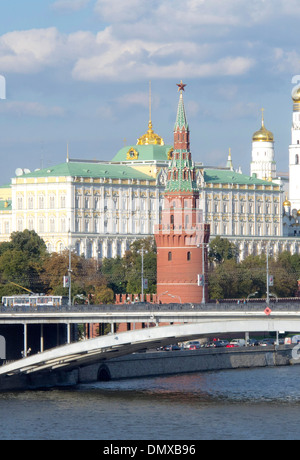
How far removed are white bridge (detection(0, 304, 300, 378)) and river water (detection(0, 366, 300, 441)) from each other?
1.71 meters

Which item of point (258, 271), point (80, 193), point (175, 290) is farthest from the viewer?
point (80, 193)

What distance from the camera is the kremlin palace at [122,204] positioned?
177 m

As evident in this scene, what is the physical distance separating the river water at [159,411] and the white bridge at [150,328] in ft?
5.60

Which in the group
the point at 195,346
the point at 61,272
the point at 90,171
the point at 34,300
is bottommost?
the point at 195,346

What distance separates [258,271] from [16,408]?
68.5 m

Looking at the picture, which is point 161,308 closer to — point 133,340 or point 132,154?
point 133,340

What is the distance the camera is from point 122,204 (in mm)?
182750

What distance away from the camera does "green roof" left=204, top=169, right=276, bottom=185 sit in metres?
191

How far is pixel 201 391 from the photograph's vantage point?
8975cm

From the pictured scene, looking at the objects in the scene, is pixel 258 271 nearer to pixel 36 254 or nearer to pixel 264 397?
pixel 36 254

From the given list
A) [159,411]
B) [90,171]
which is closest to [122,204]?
[90,171]

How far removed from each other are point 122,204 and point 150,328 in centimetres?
9767

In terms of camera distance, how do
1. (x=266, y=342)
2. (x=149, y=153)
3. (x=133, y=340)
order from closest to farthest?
1. (x=133, y=340)
2. (x=266, y=342)
3. (x=149, y=153)
